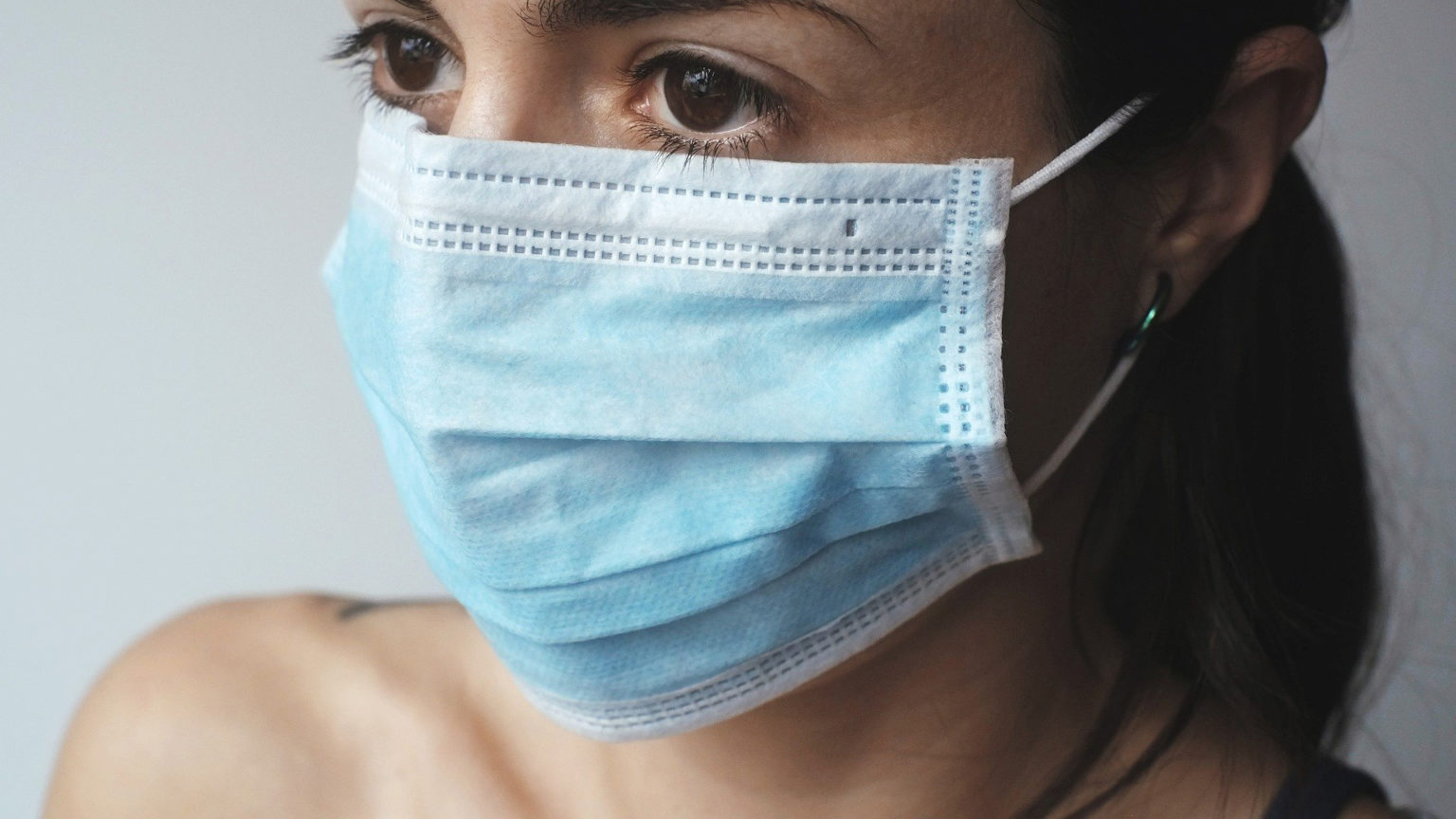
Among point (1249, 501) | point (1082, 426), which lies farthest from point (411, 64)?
point (1249, 501)

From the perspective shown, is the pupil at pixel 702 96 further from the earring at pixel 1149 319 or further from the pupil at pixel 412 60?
the earring at pixel 1149 319

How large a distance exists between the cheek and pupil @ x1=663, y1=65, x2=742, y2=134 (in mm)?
221

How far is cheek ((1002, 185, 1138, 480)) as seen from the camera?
1046mm

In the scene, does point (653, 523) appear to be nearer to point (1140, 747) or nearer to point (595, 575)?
point (595, 575)

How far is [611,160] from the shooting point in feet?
3.21

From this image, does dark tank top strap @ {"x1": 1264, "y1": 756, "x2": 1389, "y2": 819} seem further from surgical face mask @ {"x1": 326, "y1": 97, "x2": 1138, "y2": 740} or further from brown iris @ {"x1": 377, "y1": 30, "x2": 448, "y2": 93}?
brown iris @ {"x1": 377, "y1": 30, "x2": 448, "y2": 93}

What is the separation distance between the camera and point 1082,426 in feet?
3.76

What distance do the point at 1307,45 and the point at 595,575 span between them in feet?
2.28

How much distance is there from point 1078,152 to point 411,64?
0.57m

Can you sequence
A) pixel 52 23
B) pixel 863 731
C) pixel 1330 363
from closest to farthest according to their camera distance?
pixel 863 731
pixel 1330 363
pixel 52 23

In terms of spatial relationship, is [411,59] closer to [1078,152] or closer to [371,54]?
[371,54]

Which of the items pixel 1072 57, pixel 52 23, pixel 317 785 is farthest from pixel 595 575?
pixel 52 23

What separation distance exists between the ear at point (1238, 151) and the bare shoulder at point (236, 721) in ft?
3.01

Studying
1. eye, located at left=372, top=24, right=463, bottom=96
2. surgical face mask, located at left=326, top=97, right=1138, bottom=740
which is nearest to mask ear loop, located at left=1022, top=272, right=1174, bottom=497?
surgical face mask, located at left=326, top=97, right=1138, bottom=740
